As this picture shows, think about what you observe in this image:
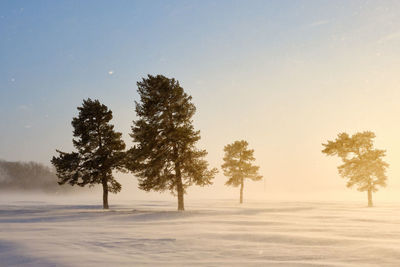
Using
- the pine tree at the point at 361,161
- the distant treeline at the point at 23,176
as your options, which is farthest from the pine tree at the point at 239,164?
the distant treeline at the point at 23,176

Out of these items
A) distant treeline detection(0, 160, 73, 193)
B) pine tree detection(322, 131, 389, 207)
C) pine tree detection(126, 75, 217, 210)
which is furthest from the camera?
distant treeline detection(0, 160, 73, 193)

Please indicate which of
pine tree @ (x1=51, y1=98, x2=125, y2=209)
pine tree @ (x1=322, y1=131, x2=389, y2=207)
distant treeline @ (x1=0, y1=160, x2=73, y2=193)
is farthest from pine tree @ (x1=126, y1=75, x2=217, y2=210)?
distant treeline @ (x1=0, y1=160, x2=73, y2=193)

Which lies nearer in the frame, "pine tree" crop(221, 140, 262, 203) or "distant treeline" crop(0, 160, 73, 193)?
"pine tree" crop(221, 140, 262, 203)

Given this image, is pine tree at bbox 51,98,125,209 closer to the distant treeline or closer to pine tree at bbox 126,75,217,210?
pine tree at bbox 126,75,217,210

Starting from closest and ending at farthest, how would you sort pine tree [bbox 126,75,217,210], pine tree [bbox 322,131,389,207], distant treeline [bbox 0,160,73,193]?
pine tree [bbox 126,75,217,210] < pine tree [bbox 322,131,389,207] < distant treeline [bbox 0,160,73,193]

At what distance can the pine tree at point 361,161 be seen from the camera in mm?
36250

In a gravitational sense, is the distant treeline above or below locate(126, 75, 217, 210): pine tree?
below

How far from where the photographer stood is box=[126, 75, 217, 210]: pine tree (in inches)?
1114

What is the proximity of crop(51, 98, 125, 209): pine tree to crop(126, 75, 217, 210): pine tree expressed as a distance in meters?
5.41

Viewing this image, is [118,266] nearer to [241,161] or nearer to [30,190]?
[241,161]

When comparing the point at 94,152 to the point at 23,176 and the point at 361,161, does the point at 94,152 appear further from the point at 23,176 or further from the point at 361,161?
the point at 23,176

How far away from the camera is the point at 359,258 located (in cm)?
746

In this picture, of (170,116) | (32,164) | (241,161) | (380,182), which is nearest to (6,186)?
(32,164)

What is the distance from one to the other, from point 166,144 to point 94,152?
9.42 meters
